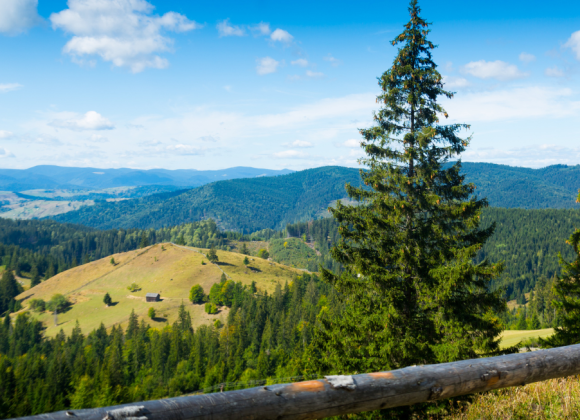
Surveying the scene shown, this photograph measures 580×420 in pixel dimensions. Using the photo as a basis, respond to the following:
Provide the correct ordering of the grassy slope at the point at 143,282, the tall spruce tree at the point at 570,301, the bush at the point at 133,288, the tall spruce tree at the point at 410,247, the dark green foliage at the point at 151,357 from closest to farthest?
the tall spruce tree at the point at 410,247
the tall spruce tree at the point at 570,301
the dark green foliage at the point at 151,357
the grassy slope at the point at 143,282
the bush at the point at 133,288

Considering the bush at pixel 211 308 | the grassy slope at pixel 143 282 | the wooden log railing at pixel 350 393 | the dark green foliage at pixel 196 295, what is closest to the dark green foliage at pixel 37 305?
the grassy slope at pixel 143 282

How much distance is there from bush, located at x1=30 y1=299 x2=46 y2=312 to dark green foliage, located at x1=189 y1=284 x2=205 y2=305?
209 ft

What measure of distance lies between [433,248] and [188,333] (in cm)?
10324

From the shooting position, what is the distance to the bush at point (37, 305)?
491 ft

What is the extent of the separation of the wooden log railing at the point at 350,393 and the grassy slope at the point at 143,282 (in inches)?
5232

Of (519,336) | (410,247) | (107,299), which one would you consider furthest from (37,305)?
(410,247)

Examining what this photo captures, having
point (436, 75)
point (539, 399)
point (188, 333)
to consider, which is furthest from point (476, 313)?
point (188, 333)

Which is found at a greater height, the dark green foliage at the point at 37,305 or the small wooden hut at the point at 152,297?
the small wooden hut at the point at 152,297

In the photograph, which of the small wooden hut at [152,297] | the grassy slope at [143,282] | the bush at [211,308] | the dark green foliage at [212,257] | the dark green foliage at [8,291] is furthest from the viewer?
the dark green foliage at [212,257]

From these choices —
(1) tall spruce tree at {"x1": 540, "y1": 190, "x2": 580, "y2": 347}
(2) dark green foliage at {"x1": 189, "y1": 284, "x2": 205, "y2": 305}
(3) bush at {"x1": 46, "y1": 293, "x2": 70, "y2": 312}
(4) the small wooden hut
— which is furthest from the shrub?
(1) tall spruce tree at {"x1": 540, "y1": 190, "x2": 580, "y2": 347}

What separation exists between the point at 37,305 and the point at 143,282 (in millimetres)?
42036

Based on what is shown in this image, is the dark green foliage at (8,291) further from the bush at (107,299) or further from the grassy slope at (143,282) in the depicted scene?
the bush at (107,299)

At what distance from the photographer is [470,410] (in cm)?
668

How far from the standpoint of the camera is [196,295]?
144875 millimetres
